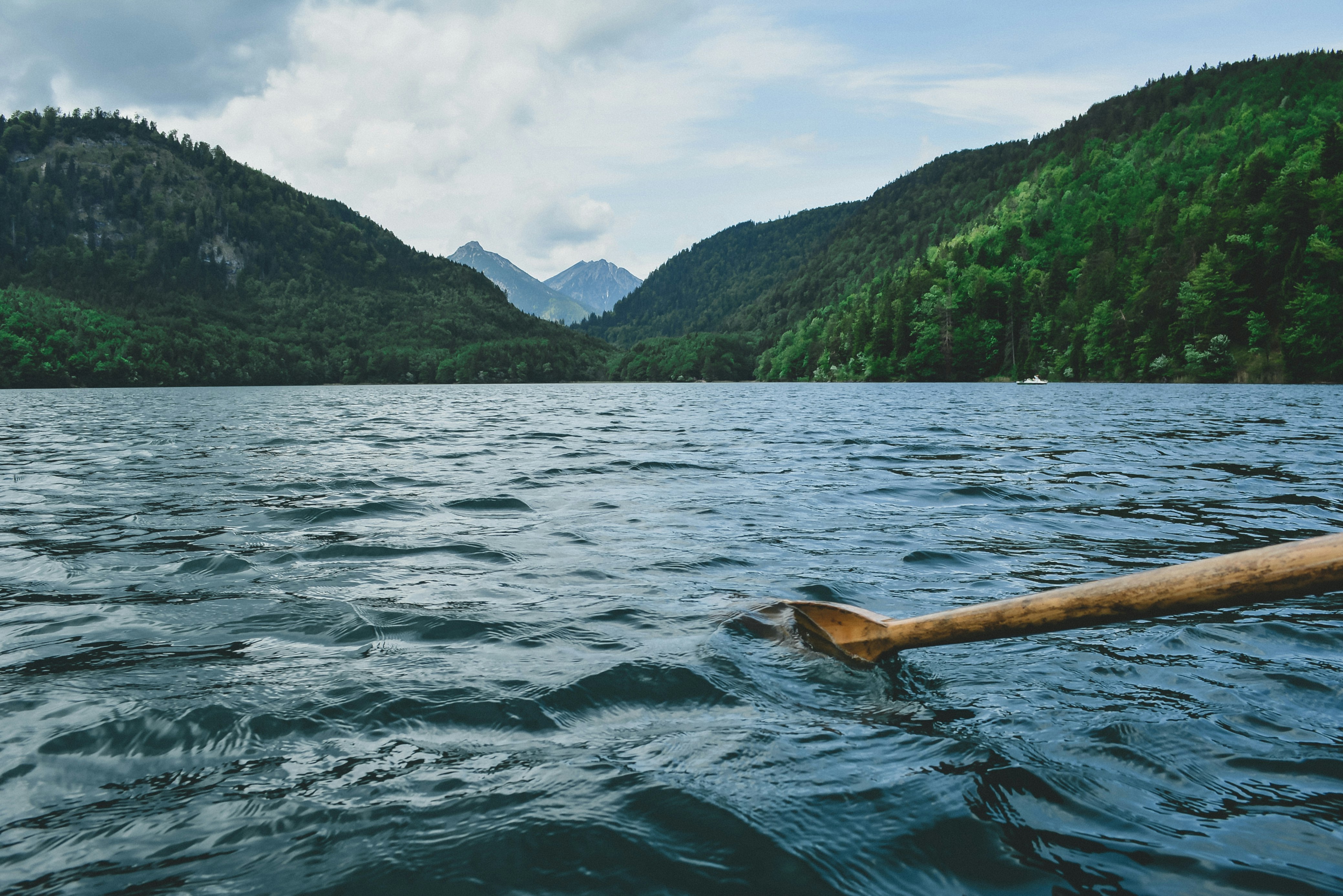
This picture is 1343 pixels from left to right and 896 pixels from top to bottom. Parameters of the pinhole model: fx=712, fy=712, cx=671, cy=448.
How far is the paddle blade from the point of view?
4277 mm

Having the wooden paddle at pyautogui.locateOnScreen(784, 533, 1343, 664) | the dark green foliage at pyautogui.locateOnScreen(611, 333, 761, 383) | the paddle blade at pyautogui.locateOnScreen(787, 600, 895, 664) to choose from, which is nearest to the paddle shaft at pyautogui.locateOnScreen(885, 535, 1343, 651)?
the wooden paddle at pyautogui.locateOnScreen(784, 533, 1343, 664)

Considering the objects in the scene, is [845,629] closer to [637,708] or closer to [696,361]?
[637,708]

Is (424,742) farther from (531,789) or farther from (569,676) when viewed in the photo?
(569,676)

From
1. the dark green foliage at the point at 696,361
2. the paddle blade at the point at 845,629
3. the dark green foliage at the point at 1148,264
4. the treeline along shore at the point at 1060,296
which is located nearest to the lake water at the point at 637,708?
the paddle blade at the point at 845,629

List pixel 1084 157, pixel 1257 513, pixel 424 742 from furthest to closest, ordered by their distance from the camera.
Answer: pixel 1084 157, pixel 1257 513, pixel 424 742

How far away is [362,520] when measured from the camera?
9.59 m

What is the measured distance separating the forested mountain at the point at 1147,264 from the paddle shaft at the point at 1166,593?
7362cm

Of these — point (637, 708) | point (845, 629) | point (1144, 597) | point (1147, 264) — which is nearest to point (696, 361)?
point (1147, 264)

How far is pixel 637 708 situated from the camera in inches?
161

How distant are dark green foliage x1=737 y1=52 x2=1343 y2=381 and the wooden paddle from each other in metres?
73.7

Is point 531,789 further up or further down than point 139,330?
further down

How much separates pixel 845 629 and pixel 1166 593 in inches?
84.1

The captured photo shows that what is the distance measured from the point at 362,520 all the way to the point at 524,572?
148 inches

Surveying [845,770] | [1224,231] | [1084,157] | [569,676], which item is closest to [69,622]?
[569,676]
